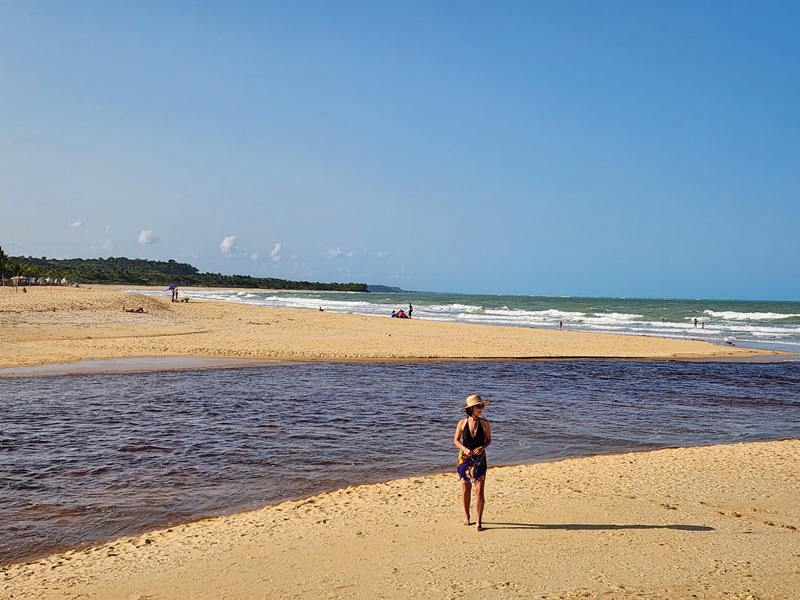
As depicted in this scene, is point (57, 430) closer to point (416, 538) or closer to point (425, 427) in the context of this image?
point (425, 427)

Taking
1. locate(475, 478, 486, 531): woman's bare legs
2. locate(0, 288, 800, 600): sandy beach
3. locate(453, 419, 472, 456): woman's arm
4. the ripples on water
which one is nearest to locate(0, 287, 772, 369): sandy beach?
the ripples on water

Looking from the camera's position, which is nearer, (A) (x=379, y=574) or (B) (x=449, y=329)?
(A) (x=379, y=574)

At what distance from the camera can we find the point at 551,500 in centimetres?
838

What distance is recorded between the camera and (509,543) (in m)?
6.82

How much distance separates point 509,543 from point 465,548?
0.48 m

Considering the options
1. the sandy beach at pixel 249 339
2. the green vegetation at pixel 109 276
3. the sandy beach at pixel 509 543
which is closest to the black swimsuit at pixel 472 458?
the sandy beach at pixel 509 543

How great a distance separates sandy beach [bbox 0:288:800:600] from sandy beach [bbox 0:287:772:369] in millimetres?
16425

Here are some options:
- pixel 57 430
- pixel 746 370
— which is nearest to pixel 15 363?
pixel 57 430

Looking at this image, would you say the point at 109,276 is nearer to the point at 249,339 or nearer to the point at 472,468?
the point at 249,339

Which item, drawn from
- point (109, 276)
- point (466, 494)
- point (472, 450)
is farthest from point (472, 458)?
point (109, 276)

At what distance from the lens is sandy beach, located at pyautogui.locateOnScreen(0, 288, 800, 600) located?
578 cm

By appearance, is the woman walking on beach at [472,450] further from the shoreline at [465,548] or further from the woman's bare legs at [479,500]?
the shoreline at [465,548]

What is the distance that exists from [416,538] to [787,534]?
3.93 m

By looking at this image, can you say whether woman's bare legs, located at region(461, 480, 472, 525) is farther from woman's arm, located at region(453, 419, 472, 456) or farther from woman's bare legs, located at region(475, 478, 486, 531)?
woman's arm, located at region(453, 419, 472, 456)
